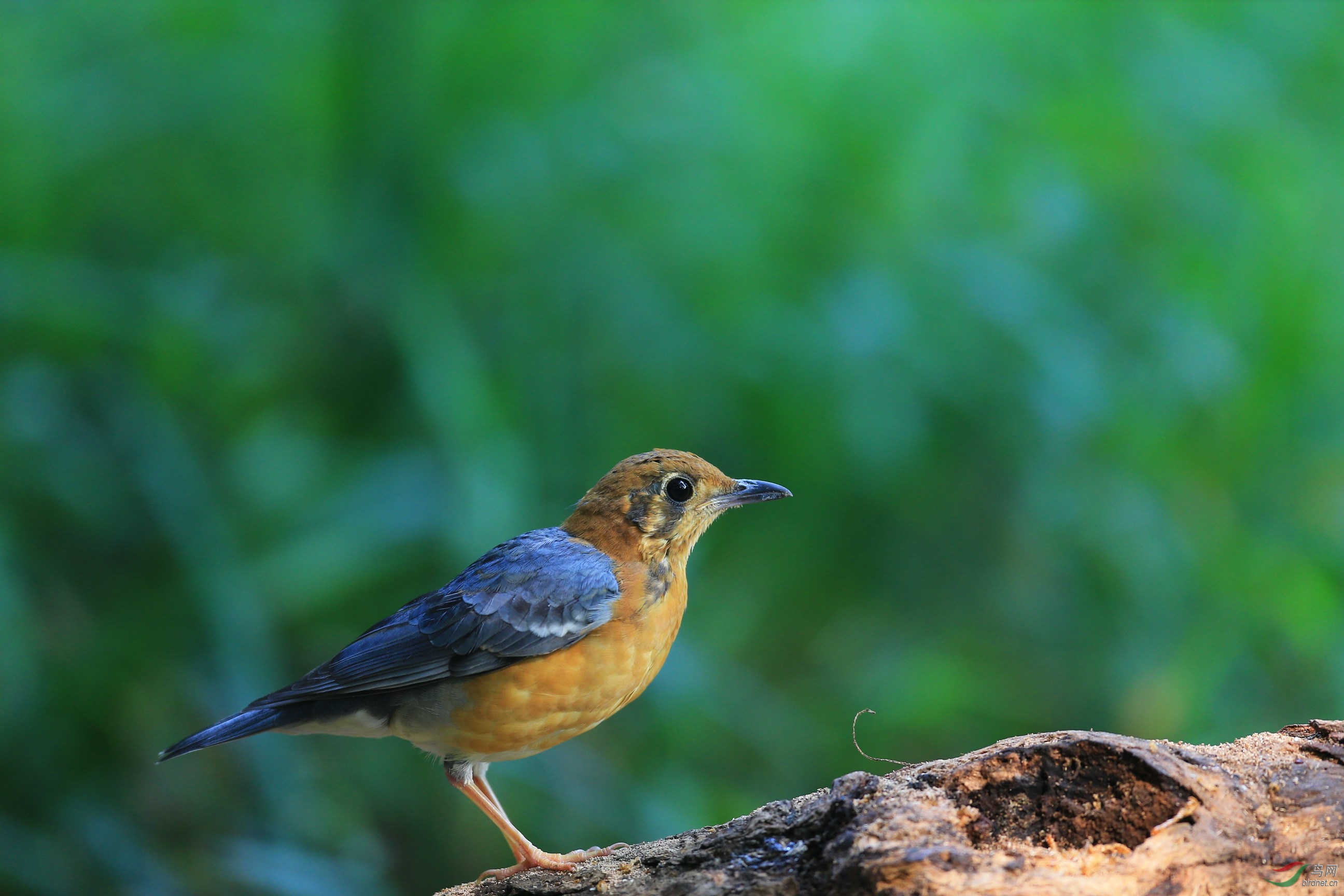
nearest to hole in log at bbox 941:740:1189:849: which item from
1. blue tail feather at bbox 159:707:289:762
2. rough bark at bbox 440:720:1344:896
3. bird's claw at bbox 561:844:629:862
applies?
rough bark at bbox 440:720:1344:896

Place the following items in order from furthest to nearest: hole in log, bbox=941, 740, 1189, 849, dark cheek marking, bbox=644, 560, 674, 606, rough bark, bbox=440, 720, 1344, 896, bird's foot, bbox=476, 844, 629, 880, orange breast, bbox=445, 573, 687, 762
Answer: dark cheek marking, bbox=644, 560, 674, 606 → orange breast, bbox=445, 573, 687, 762 → bird's foot, bbox=476, 844, 629, 880 → hole in log, bbox=941, 740, 1189, 849 → rough bark, bbox=440, 720, 1344, 896

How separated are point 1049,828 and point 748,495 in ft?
4.76

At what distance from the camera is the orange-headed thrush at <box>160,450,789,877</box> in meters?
2.87

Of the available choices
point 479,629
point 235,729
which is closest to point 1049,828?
point 479,629

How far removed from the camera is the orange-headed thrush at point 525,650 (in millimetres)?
2867

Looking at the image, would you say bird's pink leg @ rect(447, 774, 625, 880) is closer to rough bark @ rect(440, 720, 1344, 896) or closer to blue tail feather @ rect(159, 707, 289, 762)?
rough bark @ rect(440, 720, 1344, 896)

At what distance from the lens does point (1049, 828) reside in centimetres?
205

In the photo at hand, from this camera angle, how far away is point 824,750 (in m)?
4.51

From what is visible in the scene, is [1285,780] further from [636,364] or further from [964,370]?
[636,364]

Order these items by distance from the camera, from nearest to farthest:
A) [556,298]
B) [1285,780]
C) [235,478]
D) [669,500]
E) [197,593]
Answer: [1285,780]
[669,500]
[197,593]
[235,478]
[556,298]

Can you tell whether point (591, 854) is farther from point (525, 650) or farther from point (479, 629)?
point (479, 629)

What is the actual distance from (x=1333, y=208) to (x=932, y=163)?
2017 millimetres

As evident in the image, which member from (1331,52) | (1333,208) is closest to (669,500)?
(1333,208)

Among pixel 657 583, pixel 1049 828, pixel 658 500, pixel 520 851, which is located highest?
pixel 658 500
